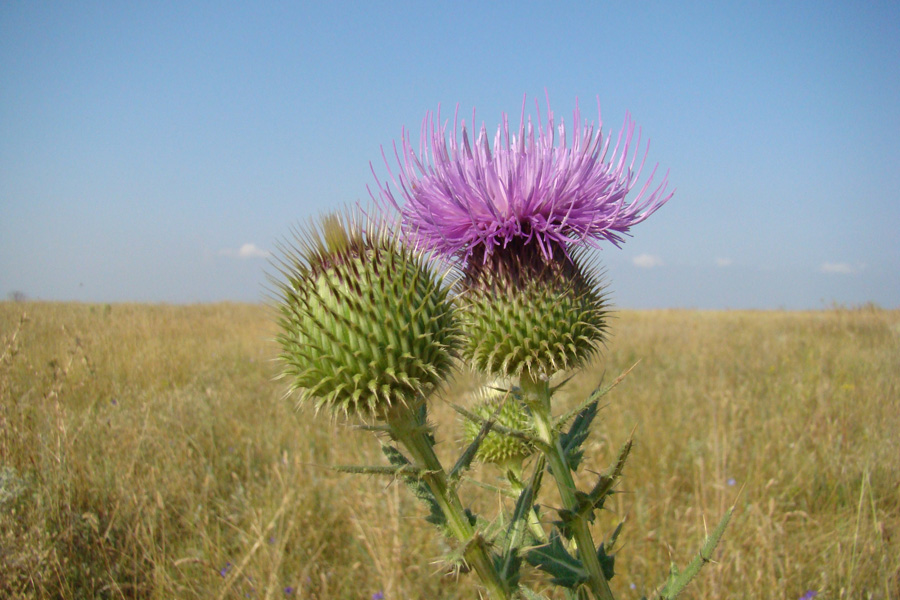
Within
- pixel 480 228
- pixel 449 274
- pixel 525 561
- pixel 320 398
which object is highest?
pixel 480 228

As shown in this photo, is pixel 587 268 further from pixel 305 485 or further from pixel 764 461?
pixel 764 461

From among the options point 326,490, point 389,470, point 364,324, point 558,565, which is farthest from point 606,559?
point 326,490

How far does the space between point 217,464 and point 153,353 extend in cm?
407

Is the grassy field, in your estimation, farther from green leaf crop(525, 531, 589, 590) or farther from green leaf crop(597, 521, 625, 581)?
green leaf crop(525, 531, 589, 590)

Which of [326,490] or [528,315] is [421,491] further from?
[326,490]

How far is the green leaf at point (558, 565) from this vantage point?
1887 mm

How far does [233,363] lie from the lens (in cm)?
935

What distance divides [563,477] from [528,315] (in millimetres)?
739

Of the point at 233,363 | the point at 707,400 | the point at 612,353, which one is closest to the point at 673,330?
the point at 612,353

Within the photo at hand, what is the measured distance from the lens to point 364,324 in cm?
216

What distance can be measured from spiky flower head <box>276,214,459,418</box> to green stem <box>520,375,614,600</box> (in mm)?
460

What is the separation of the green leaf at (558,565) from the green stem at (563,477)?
6 cm

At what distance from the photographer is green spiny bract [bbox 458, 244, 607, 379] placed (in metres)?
2.39

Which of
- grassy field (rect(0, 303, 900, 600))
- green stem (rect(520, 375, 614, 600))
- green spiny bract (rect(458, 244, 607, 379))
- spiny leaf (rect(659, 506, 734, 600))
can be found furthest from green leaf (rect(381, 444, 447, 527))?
spiny leaf (rect(659, 506, 734, 600))
